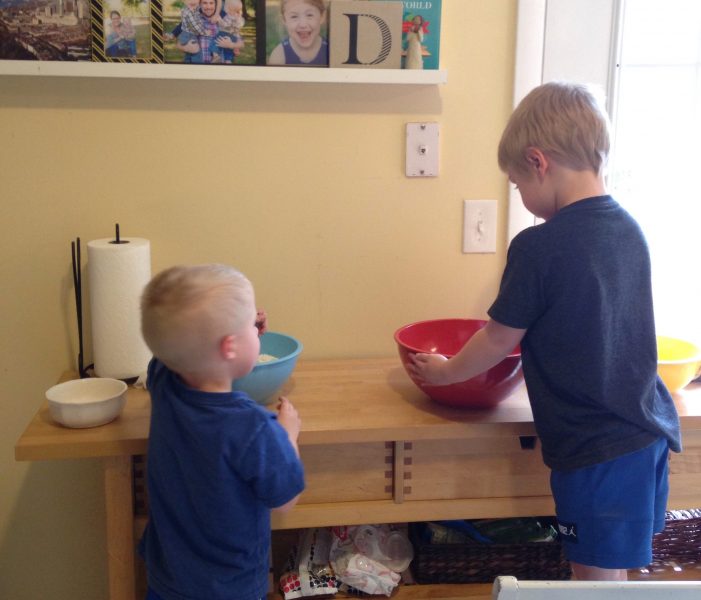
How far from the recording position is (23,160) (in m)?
1.55

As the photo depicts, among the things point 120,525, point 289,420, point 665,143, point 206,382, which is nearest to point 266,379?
point 289,420

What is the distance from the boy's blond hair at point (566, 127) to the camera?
3.77ft

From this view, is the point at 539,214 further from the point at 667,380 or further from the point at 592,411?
the point at 667,380

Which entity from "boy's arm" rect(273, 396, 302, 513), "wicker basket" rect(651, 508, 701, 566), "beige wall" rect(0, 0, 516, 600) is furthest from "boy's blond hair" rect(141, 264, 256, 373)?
"wicker basket" rect(651, 508, 701, 566)

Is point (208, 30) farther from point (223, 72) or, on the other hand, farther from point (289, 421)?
point (289, 421)

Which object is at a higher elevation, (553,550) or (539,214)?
(539,214)

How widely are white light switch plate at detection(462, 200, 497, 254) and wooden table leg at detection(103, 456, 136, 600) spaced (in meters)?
0.88

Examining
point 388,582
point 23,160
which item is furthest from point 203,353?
point 23,160

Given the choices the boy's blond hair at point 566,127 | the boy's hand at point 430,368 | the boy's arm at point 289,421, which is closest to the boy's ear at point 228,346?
the boy's arm at point 289,421

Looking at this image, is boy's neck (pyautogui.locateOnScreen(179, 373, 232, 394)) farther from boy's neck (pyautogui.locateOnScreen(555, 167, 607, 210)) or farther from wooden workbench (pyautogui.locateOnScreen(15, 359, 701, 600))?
boy's neck (pyautogui.locateOnScreen(555, 167, 607, 210))

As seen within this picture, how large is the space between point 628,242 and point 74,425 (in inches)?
37.9

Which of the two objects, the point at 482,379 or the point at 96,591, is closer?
the point at 482,379

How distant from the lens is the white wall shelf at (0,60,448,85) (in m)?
1.45

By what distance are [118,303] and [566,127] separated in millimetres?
894
